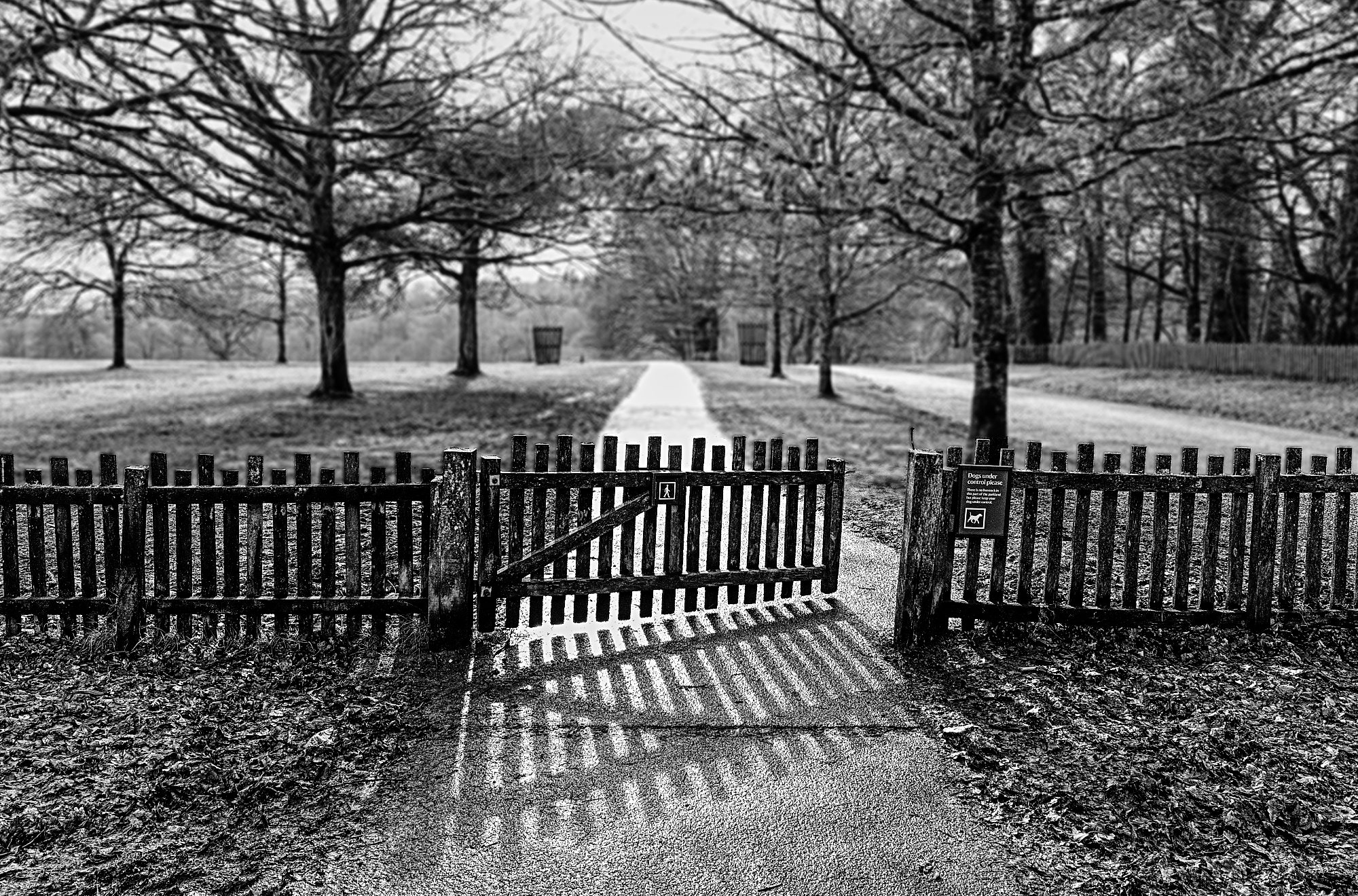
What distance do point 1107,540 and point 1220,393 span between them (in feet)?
76.8

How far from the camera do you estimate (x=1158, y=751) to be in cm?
410

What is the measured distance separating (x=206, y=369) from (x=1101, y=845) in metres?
39.3

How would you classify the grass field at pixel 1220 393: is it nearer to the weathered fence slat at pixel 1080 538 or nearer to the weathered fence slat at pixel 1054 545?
the weathered fence slat at pixel 1080 538

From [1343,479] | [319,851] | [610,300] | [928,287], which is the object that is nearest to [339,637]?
[319,851]

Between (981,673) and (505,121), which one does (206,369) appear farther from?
(981,673)

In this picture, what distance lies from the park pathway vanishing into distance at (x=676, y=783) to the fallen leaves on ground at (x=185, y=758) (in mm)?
243

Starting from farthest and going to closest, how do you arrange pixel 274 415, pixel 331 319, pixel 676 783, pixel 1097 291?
pixel 1097 291
pixel 331 319
pixel 274 415
pixel 676 783

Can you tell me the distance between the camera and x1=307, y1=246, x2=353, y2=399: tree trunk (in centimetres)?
2089

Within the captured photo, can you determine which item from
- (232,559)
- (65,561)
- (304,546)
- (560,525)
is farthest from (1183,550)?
(65,561)

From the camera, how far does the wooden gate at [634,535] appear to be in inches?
220

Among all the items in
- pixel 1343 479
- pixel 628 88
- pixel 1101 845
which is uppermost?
pixel 628 88

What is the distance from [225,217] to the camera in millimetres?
20500

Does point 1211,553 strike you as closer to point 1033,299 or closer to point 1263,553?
point 1263,553

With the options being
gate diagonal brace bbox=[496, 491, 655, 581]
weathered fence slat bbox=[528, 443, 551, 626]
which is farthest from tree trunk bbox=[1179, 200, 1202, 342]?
weathered fence slat bbox=[528, 443, 551, 626]
